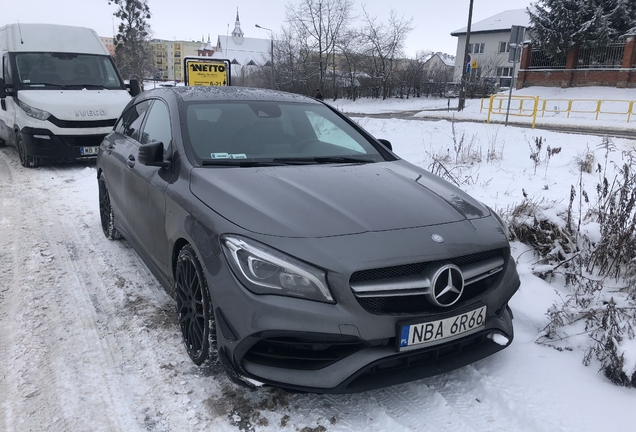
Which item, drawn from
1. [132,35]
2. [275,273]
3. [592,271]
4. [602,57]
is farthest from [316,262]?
[132,35]

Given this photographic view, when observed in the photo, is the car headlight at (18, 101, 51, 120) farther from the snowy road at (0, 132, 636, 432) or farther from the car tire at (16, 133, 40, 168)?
the snowy road at (0, 132, 636, 432)

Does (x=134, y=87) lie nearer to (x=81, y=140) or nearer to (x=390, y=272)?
(x=81, y=140)

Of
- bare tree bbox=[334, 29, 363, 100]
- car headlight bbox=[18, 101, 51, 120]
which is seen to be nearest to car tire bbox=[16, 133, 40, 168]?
car headlight bbox=[18, 101, 51, 120]

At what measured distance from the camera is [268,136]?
11.6 ft

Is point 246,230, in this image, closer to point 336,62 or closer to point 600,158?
point 600,158

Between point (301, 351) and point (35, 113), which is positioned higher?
point (35, 113)

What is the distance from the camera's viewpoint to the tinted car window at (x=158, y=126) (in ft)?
11.4

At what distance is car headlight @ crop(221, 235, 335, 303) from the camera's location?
A: 7.22 feet

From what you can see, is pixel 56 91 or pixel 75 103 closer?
pixel 75 103

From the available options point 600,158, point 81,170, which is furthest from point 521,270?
point 81,170

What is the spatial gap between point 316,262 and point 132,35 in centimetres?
5730

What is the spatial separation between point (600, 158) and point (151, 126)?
7350 millimetres

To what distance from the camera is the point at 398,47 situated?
1689 inches

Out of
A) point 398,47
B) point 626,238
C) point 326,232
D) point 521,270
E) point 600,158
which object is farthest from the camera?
point 398,47
